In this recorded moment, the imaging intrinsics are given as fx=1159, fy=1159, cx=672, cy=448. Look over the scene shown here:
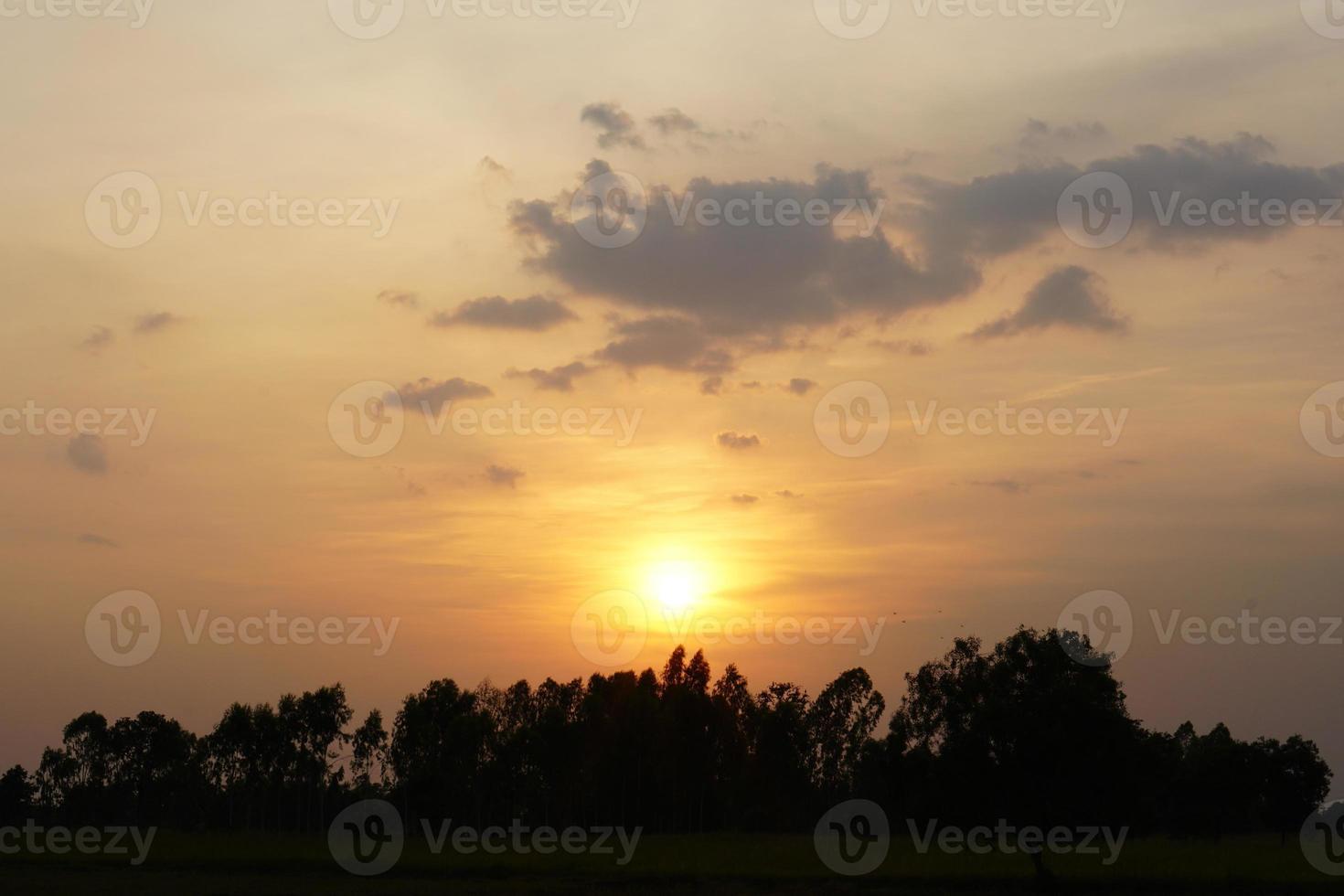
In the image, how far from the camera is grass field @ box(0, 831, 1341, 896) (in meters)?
63.8

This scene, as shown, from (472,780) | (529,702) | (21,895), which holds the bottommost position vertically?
(21,895)

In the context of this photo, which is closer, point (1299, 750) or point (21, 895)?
point (21, 895)

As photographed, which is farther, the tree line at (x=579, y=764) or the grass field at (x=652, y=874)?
the tree line at (x=579, y=764)

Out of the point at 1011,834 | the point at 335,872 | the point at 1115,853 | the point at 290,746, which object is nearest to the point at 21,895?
the point at 335,872

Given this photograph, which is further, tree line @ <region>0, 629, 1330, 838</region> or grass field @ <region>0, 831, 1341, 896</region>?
tree line @ <region>0, 629, 1330, 838</region>

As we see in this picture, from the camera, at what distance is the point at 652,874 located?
2813 inches

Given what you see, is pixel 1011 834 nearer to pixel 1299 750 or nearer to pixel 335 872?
pixel 335 872

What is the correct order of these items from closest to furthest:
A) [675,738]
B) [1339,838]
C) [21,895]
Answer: [21,895] → [1339,838] → [675,738]

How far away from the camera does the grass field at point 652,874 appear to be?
209ft

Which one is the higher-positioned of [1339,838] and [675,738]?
[675,738]

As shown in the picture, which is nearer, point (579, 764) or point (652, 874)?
point (652, 874)

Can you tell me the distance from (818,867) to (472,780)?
88.5 meters

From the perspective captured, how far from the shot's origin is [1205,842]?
11975 centimetres

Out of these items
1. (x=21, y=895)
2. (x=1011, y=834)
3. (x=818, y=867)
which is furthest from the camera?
(x=818, y=867)
